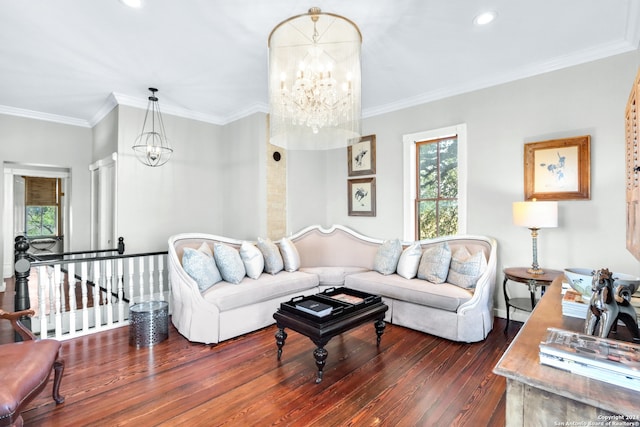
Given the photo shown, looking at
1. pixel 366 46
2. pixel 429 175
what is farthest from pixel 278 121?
pixel 429 175

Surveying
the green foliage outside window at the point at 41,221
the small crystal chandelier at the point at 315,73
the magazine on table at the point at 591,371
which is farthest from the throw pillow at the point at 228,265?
the green foliage outside window at the point at 41,221

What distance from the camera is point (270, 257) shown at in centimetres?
389

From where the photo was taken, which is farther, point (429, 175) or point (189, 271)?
point (429, 175)

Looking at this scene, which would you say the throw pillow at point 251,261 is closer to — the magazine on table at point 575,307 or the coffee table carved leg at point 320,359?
the coffee table carved leg at point 320,359

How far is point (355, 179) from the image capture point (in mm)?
5043

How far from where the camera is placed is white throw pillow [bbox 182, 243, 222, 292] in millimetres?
3193

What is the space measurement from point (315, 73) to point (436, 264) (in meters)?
2.38

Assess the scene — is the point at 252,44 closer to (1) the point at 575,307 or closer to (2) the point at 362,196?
(2) the point at 362,196

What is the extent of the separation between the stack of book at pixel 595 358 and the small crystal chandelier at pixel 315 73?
79.5 inches

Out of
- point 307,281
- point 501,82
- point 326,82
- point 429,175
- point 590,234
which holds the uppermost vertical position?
point 501,82

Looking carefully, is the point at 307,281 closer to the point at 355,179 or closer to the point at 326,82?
the point at 355,179

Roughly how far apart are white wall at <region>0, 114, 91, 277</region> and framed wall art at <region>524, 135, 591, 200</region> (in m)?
6.77

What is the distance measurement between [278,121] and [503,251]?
116 inches

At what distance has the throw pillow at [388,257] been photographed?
389cm
